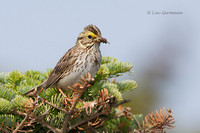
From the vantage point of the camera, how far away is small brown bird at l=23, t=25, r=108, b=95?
3.94 meters

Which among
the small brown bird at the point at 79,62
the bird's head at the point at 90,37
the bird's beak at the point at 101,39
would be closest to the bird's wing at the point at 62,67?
the small brown bird at the point at 79,62

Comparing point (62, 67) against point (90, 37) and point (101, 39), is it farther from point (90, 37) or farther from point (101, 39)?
point (101, 39)

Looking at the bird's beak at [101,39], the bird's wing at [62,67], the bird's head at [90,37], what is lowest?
the bird's wing at [62,67]

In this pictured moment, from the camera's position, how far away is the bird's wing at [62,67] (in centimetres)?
394

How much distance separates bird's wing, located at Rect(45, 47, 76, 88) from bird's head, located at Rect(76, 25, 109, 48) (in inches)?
9.1

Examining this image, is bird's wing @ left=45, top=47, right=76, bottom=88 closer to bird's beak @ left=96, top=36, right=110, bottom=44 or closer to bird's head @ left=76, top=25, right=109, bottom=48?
bird's head @ left=76, top=25, right=109, bottom=48

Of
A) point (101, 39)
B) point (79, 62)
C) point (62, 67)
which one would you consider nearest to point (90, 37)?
point (101, 39)

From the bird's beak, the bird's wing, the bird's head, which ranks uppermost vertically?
the bird's head

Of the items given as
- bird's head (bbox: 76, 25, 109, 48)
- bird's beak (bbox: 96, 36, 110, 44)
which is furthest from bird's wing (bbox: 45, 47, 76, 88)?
bird's beak (bbox: 96, 36, 110, 44)

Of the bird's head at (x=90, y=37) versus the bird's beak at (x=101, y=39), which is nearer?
the bird's beak at (x=101, y=39)

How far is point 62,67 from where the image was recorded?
4270 mm

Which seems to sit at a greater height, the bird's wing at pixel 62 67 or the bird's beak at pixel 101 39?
the bird's beak at pixel 101 39

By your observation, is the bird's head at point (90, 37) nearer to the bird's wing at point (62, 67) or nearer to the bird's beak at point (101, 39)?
the bird's beak at point (101, 39)

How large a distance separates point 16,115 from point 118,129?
1107mm
